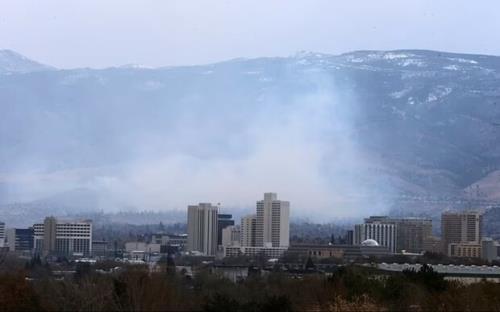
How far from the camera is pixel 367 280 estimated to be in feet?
168

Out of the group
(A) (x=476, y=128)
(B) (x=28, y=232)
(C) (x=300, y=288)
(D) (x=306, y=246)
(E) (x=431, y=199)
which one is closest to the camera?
(C) (x=300, y=288)

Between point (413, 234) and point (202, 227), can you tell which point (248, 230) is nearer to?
point (202, 227)

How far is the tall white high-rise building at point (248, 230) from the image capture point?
5482 inches

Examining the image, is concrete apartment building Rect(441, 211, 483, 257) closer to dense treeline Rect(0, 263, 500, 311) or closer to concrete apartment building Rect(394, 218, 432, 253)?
concrete apartment building Rect(394, 218, 432, 253)

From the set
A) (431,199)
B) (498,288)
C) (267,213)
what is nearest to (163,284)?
(498,288)

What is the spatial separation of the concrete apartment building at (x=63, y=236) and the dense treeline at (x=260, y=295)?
74.1 m

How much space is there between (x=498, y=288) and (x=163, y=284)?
948 centimetres

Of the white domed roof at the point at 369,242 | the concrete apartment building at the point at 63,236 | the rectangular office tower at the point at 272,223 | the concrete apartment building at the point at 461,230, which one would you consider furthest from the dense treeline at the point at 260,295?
the rectangular office tower at the point at 272,223

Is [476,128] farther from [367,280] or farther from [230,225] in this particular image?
[367,280]

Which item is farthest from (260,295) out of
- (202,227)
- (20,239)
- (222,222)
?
(222,222)

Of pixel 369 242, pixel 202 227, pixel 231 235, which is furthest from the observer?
pixel 202 227

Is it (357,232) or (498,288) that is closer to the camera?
(498,288)

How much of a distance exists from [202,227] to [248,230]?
164 inches

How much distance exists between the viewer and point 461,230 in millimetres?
139250
